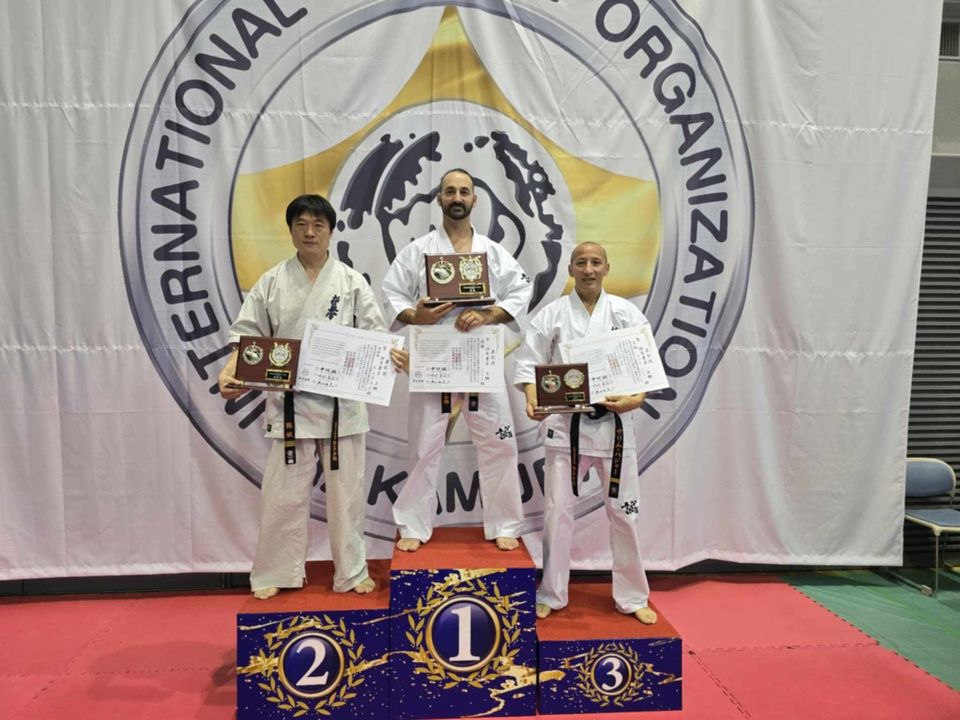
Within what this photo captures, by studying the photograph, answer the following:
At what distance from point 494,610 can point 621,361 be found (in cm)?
122

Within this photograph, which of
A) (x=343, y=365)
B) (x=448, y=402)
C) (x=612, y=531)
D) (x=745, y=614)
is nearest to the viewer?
(x=343, y=365)

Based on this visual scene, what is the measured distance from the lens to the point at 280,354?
2859mm

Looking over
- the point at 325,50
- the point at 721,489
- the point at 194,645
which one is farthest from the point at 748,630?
the point at 325,50

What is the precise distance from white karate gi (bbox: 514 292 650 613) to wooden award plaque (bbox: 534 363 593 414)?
8.6 inches

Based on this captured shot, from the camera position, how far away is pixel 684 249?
402 cm

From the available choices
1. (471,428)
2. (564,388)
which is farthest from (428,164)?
(564,388)

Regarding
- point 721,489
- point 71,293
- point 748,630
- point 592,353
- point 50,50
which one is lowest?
point 748,630

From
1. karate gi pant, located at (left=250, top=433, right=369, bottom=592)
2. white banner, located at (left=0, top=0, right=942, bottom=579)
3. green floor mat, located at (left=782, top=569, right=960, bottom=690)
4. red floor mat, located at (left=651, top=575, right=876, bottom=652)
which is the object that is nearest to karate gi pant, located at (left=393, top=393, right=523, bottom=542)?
karate gi pant, located at (left=250, top=433, right=369, bottom=592)

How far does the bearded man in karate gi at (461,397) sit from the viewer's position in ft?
10.7

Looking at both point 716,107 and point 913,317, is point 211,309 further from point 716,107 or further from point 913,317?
point 913,317

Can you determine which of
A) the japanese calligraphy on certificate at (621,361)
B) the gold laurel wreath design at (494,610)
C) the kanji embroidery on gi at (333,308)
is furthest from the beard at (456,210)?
the gold laurel wreath design at (494,610)

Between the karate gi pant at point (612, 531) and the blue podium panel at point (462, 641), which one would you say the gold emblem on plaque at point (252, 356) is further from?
the karate gi pant at point (612, 531)

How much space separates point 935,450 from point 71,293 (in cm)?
574

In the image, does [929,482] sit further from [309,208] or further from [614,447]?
[309,208]
